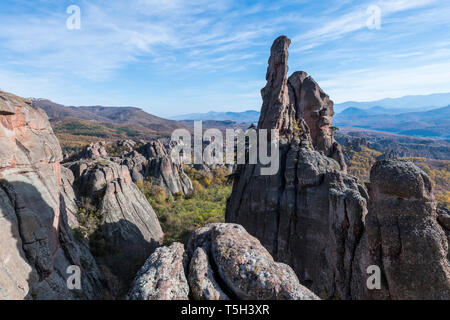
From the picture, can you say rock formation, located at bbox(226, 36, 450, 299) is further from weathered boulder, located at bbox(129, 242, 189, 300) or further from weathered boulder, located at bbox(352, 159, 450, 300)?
weathered boulder, located at bbox(129, 242, 189, 300)

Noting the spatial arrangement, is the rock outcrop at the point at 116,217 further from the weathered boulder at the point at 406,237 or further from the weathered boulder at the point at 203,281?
the weathered boulder at the point at 406,237

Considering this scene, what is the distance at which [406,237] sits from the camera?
8164 mm

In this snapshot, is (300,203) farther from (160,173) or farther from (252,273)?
(160,173)

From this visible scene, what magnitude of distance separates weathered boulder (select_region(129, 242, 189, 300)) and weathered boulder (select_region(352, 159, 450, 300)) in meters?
7.58

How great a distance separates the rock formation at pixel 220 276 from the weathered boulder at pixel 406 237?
4.42m

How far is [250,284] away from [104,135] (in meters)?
215

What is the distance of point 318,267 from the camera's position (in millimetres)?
15891

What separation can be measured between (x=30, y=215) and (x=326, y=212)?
17548 mm

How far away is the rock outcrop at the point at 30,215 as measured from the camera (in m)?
8.76

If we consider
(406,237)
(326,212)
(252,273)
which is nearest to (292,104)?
(326,212)

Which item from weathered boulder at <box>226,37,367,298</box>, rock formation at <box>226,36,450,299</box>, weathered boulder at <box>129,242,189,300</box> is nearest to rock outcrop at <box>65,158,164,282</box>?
weathered boulder at <box>226,37,367,298</box>

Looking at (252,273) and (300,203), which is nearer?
(252,273)

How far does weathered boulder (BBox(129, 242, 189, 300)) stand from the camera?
5852mm
